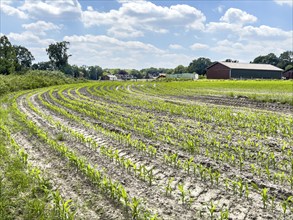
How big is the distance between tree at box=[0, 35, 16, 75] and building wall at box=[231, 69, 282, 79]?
190ft

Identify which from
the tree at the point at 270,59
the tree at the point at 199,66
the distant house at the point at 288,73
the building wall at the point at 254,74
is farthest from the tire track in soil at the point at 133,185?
the tree at the point at 270,59

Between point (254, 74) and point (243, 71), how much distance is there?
404cm

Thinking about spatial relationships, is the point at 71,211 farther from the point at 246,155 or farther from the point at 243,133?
the point at 243,133

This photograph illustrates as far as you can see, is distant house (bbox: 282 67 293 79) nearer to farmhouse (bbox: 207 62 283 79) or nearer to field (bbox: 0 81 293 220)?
farmhouse (bbox: 207 62 283 79)

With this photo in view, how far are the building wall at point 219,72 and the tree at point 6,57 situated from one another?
55792 millimetres

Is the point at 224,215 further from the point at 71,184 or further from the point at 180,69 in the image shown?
the point at 180,69

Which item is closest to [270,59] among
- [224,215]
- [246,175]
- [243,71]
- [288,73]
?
[288,73]

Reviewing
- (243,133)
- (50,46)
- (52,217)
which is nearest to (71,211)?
(52,217)

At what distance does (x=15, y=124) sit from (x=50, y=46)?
300 ft

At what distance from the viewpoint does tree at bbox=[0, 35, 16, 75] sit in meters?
63.1

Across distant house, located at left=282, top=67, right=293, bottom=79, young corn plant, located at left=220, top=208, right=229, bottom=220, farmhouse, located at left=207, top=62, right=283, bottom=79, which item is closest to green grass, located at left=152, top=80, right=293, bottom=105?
young corn plant, located at left=220, top=208, right=229, bottom=220

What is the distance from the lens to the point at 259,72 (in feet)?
265

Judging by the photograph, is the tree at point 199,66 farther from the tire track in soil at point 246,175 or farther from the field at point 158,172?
the tire track in soil at point 246,175

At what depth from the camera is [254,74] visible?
80.3 meters
